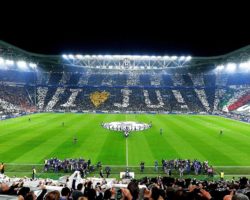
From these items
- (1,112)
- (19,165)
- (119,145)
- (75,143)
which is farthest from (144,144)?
(1,112)

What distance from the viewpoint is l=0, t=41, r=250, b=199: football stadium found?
1074 inches

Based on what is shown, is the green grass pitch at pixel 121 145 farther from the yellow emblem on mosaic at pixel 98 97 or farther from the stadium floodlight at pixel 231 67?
the stadium floodlight at pixel 231 67

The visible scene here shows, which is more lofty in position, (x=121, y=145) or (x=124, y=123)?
(x=124, y=123)

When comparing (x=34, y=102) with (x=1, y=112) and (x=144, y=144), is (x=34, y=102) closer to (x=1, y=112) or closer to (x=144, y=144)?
(x=1, y=112)

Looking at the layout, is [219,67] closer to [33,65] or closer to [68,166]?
[33,65]

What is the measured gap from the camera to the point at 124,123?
59.1 metres

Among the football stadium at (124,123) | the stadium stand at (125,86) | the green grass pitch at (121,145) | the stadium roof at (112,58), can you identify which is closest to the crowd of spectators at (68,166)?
the football stadium at (124,123)

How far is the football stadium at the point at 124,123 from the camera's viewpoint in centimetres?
2728

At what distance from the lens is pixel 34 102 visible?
9719 centimetres

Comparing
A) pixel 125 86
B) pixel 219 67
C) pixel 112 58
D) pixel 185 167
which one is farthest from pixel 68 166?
pixel 219 67

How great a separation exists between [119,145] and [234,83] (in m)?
70.0

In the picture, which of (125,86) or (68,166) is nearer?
(68,166)

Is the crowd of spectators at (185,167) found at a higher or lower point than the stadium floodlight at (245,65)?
lower

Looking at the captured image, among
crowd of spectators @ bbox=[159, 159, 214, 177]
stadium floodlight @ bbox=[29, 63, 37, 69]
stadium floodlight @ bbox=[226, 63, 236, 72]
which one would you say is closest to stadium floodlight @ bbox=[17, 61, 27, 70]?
stadium floodlight @ bbox=[29, 63, 37, 69]
